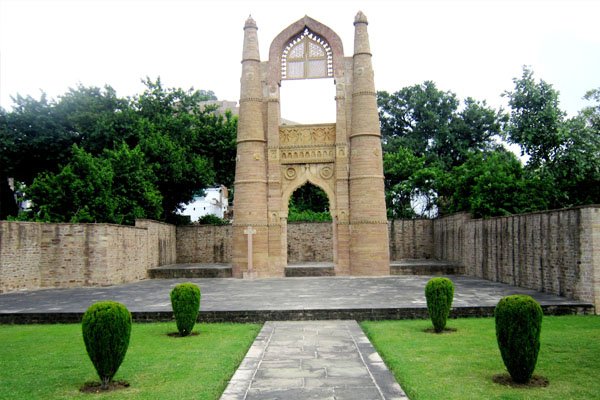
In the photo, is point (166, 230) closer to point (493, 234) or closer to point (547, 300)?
point (493, 234)

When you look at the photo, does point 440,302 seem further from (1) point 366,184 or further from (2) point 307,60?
(2) point 307,60

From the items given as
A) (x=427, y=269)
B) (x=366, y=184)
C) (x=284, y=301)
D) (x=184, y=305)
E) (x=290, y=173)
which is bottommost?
(x=284, y=301)

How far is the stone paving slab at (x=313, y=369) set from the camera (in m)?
6.02

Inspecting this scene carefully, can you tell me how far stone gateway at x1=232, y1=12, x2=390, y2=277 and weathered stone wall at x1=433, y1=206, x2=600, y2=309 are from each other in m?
3.66

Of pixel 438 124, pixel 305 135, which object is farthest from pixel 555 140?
pixel 438 124

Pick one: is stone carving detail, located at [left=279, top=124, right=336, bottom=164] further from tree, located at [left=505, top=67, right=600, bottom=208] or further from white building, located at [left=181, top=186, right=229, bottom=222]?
white building, located at [left=181, top=186, right=229, bottom=222]

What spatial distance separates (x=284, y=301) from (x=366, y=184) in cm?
895

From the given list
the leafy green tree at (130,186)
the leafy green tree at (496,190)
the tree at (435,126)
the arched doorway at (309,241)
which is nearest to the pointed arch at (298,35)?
the leafy green tree at (130,186)

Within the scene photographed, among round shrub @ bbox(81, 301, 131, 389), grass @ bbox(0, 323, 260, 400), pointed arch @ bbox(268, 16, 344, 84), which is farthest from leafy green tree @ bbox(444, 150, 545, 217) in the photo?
round shrub @ bbox(81, 301, 131, 389)

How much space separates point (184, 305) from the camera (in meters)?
9.64

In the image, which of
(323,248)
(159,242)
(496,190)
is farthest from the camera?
(323,248)

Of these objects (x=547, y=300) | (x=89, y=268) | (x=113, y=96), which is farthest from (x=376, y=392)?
(x=113, y=96)

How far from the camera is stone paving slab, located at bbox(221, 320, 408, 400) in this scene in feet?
19.7

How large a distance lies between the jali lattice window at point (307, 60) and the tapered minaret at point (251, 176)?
1239 mm
